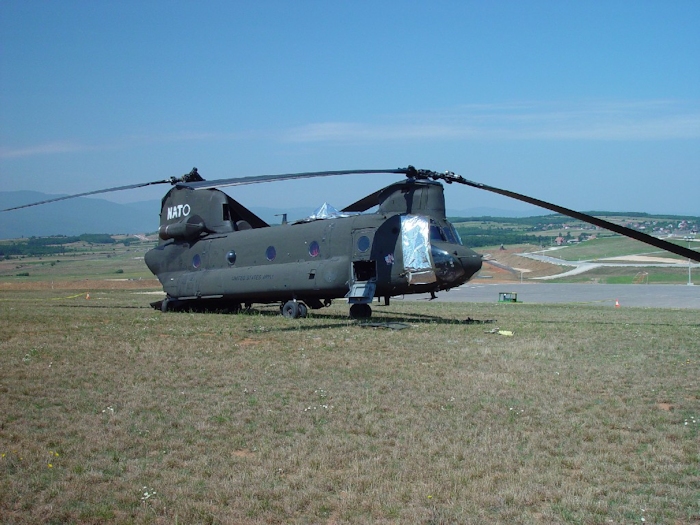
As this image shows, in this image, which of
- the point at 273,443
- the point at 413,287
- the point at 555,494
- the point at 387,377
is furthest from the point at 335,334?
the point at 555,494

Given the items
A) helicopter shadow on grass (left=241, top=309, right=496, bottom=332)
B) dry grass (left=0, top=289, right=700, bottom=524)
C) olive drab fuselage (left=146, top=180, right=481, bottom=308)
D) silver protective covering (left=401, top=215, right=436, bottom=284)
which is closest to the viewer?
dry grass (left=0, top=289, right=700, bottom=524)

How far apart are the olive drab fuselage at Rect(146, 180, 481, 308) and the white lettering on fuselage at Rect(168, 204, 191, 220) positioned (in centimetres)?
4

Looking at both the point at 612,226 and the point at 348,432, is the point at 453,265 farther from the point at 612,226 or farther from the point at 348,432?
the point at 348,432

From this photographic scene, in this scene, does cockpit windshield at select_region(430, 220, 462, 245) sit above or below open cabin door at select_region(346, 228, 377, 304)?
above

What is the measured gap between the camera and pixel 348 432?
965 centimetres

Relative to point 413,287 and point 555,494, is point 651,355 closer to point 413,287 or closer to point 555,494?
point 413,287

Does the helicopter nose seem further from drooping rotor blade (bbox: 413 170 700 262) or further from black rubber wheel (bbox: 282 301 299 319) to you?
black rubber wheel (bbox: 282 301 299 319)

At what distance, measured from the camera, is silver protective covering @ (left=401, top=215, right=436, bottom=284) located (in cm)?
2033

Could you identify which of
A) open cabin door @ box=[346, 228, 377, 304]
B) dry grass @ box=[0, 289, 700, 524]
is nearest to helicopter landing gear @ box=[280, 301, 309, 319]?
open cabin door @ box=[346, 228, 377, 304]

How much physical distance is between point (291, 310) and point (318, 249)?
7.68 feet

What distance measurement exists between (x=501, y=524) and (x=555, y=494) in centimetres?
99

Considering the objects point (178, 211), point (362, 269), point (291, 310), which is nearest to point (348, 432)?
point (362, 269)

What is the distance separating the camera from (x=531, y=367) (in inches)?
548

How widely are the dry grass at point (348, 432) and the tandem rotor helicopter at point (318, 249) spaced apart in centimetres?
404
